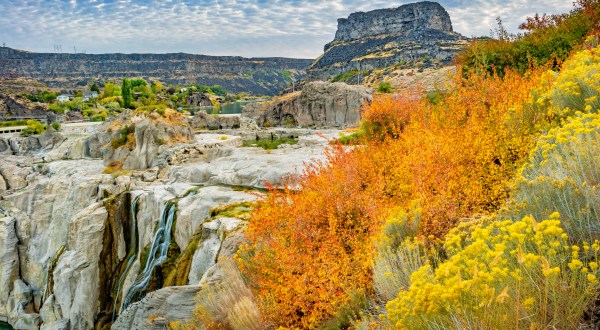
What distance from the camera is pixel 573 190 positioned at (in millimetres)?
3658

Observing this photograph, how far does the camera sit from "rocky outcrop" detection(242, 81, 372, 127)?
42.9 meters

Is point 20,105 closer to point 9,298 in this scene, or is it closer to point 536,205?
point 9,298

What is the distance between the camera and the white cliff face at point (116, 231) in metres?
10.7

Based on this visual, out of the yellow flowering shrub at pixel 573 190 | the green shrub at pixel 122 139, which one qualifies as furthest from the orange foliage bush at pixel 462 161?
the green shrub at pixel 122 139

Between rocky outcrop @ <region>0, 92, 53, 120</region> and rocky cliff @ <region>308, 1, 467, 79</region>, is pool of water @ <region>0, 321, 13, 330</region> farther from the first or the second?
rocky cliff @ <region>308, 1, 467, 79</region>

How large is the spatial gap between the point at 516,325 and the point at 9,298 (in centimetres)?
2629

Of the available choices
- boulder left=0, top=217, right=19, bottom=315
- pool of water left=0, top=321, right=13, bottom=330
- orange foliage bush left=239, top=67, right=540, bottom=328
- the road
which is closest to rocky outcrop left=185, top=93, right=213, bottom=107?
the road

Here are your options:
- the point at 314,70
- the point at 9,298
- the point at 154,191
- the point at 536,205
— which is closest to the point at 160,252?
the point at 154,191

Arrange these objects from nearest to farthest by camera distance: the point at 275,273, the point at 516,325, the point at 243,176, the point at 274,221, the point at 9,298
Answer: the point at 516,325
the point at 275,273
the point at 274,221
the point at 243,176
the point at 9,298

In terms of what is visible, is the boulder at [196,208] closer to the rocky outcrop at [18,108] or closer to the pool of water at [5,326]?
the pool of water at [5,326]

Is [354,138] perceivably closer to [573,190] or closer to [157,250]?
[157,250]

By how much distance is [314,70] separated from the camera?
13962cm

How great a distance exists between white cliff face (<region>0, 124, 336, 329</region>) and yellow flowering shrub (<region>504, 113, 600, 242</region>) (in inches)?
228

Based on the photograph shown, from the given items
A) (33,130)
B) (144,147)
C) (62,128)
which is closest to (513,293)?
(144,147)
